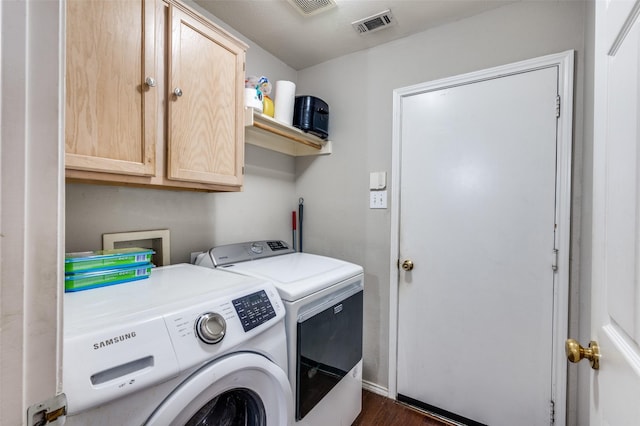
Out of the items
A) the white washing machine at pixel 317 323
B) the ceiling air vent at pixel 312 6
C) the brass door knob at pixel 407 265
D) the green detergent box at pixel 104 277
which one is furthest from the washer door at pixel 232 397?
the ceiling air vent at pixel 312 6

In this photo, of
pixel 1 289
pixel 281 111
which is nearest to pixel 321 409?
pixel 1 289

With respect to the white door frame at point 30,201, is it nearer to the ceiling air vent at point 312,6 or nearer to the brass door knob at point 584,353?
the brass door knob at point 584,353

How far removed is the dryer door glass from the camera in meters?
1.18

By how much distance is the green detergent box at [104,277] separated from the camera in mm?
979

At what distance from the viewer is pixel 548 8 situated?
4.97ft

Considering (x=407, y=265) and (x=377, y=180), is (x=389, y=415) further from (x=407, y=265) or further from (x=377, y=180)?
(x=377, y=180)

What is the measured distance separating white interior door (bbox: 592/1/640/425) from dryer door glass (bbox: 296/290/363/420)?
867mm

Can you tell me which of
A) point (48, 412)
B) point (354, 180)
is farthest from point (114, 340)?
point (354, 180)

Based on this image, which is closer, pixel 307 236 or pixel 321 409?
pixel 321 409

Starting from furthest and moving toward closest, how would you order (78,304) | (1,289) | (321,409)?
1. (321,409)
2. (78,304)
3. (1,289)

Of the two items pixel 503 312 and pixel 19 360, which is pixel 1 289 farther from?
pixel 503 312

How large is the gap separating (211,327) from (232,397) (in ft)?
1.20

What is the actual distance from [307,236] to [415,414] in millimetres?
1377

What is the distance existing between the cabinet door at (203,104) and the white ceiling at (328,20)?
40 cm
